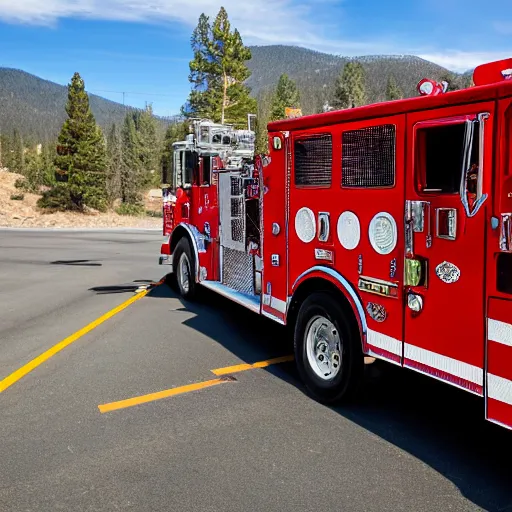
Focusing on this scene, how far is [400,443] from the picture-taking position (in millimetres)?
4328

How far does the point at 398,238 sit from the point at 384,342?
2.68 feet

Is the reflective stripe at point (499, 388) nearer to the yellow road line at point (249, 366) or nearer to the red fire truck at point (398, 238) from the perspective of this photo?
the red fire truck at point (398, 238)

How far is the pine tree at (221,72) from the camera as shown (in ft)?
144

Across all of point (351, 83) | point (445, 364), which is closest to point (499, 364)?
point (445, 364)

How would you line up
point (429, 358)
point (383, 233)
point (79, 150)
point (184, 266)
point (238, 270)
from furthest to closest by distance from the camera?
point (79, 150)
point (184, 266)
point (238, 270)
point (383, 233)
point (429, 358)

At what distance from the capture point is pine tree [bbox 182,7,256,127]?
144 ft

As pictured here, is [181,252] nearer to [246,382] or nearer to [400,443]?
[246,382]

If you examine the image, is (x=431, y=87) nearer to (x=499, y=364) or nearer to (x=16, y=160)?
(x=499, y=364)

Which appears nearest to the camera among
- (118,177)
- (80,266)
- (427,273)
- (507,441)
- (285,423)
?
(427,273)

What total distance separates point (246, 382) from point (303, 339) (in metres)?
0.76

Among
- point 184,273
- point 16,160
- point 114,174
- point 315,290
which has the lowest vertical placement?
point 184,273

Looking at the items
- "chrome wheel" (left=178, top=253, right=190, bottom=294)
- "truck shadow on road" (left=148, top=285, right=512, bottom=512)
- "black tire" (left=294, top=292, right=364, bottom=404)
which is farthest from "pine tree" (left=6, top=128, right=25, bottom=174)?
"black tire" (left=294, top=292, right=364, bottom=404)

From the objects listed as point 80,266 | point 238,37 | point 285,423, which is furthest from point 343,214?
point 238,37

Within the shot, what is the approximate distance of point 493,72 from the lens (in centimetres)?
388
